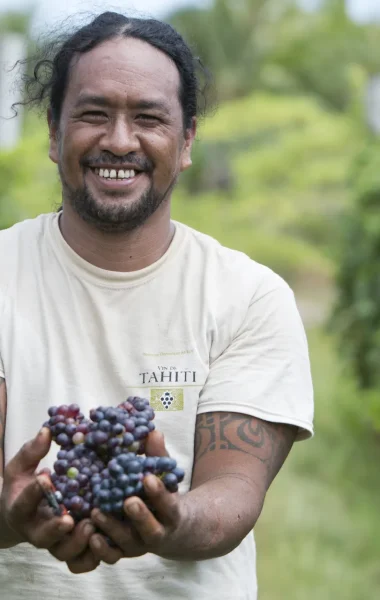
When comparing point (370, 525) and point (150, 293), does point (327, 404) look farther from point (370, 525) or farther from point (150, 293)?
point (150, 293)

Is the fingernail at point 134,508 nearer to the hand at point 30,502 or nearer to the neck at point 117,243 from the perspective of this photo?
the hand at point 30,502

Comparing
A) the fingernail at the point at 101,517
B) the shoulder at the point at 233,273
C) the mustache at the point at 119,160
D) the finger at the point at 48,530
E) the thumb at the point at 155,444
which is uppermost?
the mustache at the point at 119,160

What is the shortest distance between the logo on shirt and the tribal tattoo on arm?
8cm

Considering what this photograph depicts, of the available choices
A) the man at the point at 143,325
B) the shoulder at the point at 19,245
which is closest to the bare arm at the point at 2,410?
the man at the point at 143,325

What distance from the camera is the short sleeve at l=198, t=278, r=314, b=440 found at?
2791 millimetres

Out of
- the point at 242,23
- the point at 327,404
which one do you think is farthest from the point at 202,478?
the point at 242,23

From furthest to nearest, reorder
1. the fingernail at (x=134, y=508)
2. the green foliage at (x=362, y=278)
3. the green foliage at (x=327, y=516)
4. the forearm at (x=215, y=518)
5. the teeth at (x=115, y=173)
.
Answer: the green foliage at (x=362, y=278), the green foliage at (x=327, y=516), the teeth at (x=115, y=173), the forearm at (x=215, y=518), the fingernail at (x=134, y=508)

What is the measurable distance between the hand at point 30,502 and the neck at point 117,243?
2.41ft

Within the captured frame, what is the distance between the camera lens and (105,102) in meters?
2.83

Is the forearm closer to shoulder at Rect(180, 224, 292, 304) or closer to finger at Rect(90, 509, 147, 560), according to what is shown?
finger at Rect(90, 509, 147, 560)

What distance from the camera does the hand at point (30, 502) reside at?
230 cm

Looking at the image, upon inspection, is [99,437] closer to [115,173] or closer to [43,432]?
[43,432]

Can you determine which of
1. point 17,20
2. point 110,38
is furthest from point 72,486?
point 17,20

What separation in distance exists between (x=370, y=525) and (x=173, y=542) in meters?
4.39
